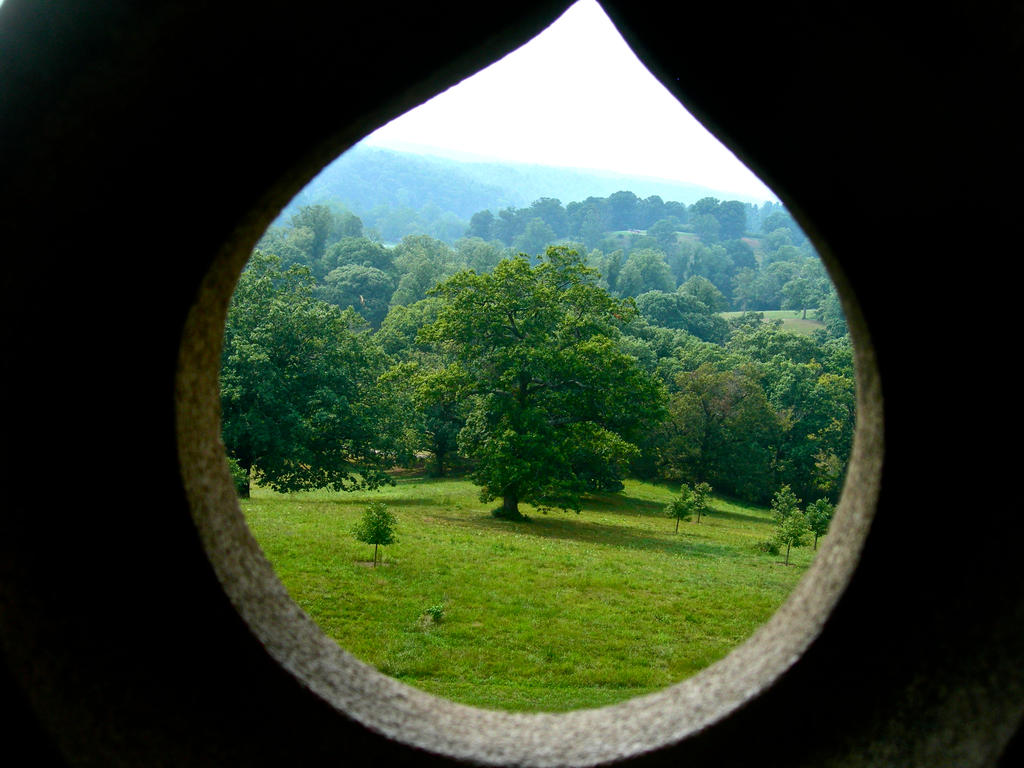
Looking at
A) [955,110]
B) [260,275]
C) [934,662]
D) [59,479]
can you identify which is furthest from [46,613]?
[260,275]

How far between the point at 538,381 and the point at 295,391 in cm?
741

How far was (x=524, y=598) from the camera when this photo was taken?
585 inches

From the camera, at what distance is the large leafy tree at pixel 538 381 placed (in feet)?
76.4

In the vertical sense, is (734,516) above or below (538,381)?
below

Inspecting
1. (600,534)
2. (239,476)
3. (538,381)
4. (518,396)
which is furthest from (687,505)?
(239,476)

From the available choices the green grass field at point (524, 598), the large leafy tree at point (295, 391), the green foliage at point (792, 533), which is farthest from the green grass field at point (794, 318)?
the green grass field at point (524, 598)

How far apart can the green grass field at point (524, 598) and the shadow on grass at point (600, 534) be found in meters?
0.08

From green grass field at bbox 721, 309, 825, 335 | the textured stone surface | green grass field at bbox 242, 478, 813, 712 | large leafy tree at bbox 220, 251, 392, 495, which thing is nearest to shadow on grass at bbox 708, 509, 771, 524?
green grass field at bbox 242, 478, 813, 712

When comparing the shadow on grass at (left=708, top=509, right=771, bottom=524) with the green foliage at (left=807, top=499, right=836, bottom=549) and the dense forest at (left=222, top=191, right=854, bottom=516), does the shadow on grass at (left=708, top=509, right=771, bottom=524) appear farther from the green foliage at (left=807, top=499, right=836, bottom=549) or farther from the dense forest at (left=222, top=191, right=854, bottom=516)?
the green foliage at (left=807, top=499, right=836, bottom=549)

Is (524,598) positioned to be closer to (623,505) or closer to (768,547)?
(768,547)

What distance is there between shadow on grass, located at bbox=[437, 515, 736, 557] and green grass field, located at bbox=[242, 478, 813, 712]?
0.08 meters

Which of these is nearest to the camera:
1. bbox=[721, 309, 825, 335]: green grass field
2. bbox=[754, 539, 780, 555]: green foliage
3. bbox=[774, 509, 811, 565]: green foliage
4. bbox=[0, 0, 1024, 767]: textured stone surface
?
bbox=[0, 0, 1024, 767]: textured stone surface

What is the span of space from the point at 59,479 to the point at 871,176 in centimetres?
324

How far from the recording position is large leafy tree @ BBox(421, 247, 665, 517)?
23.3 m
